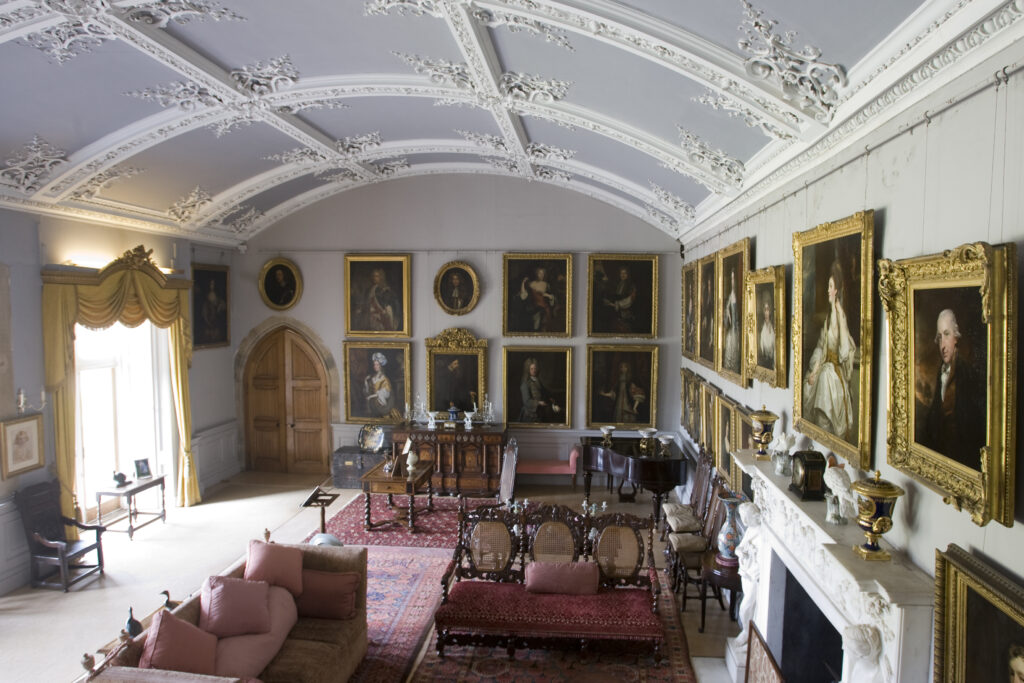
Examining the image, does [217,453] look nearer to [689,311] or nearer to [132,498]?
[132,498]

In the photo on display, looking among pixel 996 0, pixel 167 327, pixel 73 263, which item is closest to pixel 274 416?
pixel 167 327

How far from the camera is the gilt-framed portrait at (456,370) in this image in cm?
1290

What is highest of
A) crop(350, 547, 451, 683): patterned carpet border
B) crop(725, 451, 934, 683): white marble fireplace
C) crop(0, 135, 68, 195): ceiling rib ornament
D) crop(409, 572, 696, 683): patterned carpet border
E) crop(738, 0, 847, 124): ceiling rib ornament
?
crop(0, 135, 68, 195): ceiling rib ornament

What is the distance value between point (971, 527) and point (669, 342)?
9793 mm

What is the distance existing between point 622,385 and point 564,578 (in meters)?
6.30

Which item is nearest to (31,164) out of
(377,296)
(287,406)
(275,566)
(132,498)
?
(132,498)

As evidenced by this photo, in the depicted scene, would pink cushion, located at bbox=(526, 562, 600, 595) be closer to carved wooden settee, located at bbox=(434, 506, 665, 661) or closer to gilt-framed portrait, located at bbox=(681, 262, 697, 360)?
carved wooden settee, located at bbox=(434, 506, 665, 661)

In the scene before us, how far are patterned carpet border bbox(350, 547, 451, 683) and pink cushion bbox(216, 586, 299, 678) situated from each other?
1.01 metres

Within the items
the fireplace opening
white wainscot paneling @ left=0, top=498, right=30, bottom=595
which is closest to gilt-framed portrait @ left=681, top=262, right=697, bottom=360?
the fireplace opening

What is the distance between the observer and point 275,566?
6.24m

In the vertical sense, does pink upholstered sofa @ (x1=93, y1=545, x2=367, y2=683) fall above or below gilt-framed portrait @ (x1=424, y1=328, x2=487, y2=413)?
below

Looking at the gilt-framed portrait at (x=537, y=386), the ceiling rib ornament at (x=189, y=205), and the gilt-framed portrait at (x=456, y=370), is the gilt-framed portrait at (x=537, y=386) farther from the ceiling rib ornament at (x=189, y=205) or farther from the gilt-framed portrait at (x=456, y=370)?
the ceiling rib ornament at (x=189, y=205)

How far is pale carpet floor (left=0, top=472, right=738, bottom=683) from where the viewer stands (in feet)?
22.2

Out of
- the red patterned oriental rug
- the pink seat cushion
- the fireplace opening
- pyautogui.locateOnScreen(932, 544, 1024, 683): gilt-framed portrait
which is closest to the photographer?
pyautogui.locateOnScreen(932, 544, 1024, 683): gilt-framed portrait
